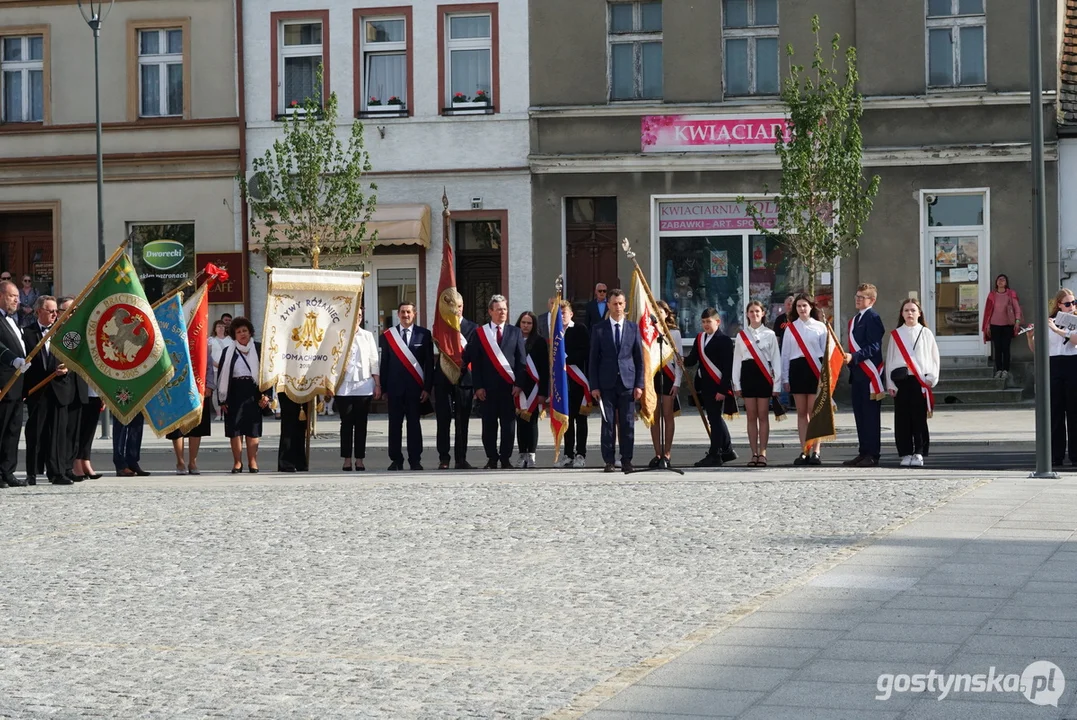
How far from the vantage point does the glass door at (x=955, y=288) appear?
2975 cm

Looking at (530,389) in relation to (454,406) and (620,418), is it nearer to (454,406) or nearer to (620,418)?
(454,406)

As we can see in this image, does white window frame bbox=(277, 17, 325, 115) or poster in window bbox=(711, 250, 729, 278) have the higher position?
white window frame bbox=(277, 17, 325, 115)

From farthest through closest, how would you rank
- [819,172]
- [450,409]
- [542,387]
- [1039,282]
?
[819,172], [450,409], [542,387], [1039,282]

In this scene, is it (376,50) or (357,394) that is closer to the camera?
(357,394)

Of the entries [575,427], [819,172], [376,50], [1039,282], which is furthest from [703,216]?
[1039,282]

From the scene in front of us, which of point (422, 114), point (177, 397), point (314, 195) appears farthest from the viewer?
point (422, 114)

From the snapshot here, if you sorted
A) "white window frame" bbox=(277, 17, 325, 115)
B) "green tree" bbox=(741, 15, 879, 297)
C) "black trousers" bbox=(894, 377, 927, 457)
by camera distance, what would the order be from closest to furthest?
"black trousers" bbox=(894, 377, 927, 457)
"green tree" bbox=(741, 15, 879, 297)
"white window frame" bbox=(277, 17, 325, 115)

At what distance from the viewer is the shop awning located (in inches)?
1177

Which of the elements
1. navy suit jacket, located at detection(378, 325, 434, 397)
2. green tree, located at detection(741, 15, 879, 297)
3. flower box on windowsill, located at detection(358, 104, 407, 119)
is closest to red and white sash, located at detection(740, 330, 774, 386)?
navy suit jacket, located at detection(378, 325, 434, 397)

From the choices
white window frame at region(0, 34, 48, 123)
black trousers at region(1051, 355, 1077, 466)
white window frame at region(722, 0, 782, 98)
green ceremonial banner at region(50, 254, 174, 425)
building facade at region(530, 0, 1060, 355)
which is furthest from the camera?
white window frame at region(0, 34, 48, 123)

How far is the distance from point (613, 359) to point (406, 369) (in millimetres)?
2776

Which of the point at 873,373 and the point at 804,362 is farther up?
the point at 804,362

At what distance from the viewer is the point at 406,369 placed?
752 inches

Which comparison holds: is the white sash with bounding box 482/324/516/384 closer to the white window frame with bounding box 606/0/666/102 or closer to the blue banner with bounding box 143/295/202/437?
the blue banner with bounding box 143/295/202/437
